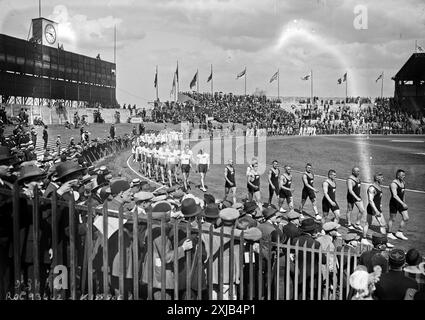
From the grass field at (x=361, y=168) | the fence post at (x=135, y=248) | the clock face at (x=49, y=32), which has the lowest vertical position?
the grass field at (x=361, y=168)

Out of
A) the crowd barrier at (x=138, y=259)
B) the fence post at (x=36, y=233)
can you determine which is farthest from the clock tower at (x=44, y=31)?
the fence post at (x=36, y=233)

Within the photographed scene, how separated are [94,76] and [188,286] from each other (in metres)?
50.7

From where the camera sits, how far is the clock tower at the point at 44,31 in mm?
37531

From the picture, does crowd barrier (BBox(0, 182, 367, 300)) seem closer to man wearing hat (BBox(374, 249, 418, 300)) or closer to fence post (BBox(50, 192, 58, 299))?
fence post (BBox(50, 192, 58, 299))

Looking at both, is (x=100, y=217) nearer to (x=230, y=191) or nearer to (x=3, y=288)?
(x=3, y=288)

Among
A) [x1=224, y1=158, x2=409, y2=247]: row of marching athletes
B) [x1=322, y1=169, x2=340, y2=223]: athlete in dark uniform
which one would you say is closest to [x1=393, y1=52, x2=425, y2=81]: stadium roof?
[x1=224, y1=158, x2=409, y2=247]: row of marching athletes

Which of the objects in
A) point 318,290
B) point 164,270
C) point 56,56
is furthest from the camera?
point 56,56

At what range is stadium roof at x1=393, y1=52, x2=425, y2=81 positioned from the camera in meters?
58.8

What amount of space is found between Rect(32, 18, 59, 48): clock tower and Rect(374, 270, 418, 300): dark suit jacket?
1479 inches

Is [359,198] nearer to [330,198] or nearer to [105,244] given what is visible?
[330,198]

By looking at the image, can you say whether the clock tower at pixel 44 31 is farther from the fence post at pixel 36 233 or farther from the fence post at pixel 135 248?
the fence post at pixel 135 248

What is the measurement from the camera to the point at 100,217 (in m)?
4.63

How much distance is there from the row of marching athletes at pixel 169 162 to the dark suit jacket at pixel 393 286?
11.1 meters

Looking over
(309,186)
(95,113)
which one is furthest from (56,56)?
(309,186)
